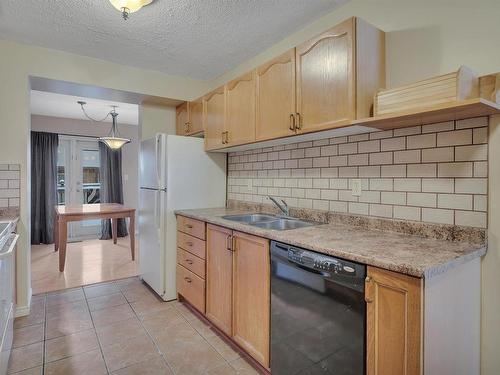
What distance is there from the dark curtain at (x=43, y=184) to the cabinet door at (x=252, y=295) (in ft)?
15.7

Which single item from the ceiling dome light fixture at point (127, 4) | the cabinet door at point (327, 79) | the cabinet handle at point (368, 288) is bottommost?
the cabinet handle at point (368, 288)

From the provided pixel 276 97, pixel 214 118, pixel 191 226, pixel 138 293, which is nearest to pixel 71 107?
pixel 214 118

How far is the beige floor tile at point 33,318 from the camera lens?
2.36 m

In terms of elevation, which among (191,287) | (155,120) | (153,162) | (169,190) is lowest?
(191,287)

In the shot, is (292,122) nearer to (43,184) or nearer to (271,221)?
(271,221)

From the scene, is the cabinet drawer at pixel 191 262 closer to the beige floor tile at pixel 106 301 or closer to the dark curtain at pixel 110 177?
the beige floor tile at pixel 106 301

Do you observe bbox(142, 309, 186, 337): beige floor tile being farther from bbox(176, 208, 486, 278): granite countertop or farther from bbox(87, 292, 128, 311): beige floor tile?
bbox(176, 208, 486, 278): granite countertop

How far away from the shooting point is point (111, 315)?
2498 millimetres

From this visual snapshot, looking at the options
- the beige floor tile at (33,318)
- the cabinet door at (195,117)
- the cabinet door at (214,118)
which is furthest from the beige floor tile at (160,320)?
the cabinet door at (195,117)

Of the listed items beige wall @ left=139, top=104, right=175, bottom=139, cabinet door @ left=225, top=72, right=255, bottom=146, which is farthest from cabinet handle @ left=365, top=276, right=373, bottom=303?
beige wall @ left=139, top=104, right=175, bottom=139

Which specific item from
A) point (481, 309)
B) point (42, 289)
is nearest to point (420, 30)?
point (481, 309)

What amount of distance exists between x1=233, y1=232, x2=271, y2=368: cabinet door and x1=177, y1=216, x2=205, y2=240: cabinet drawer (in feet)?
1.62

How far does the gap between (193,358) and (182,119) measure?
2392mm

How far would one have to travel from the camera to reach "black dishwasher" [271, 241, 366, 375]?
1197 millimetres
